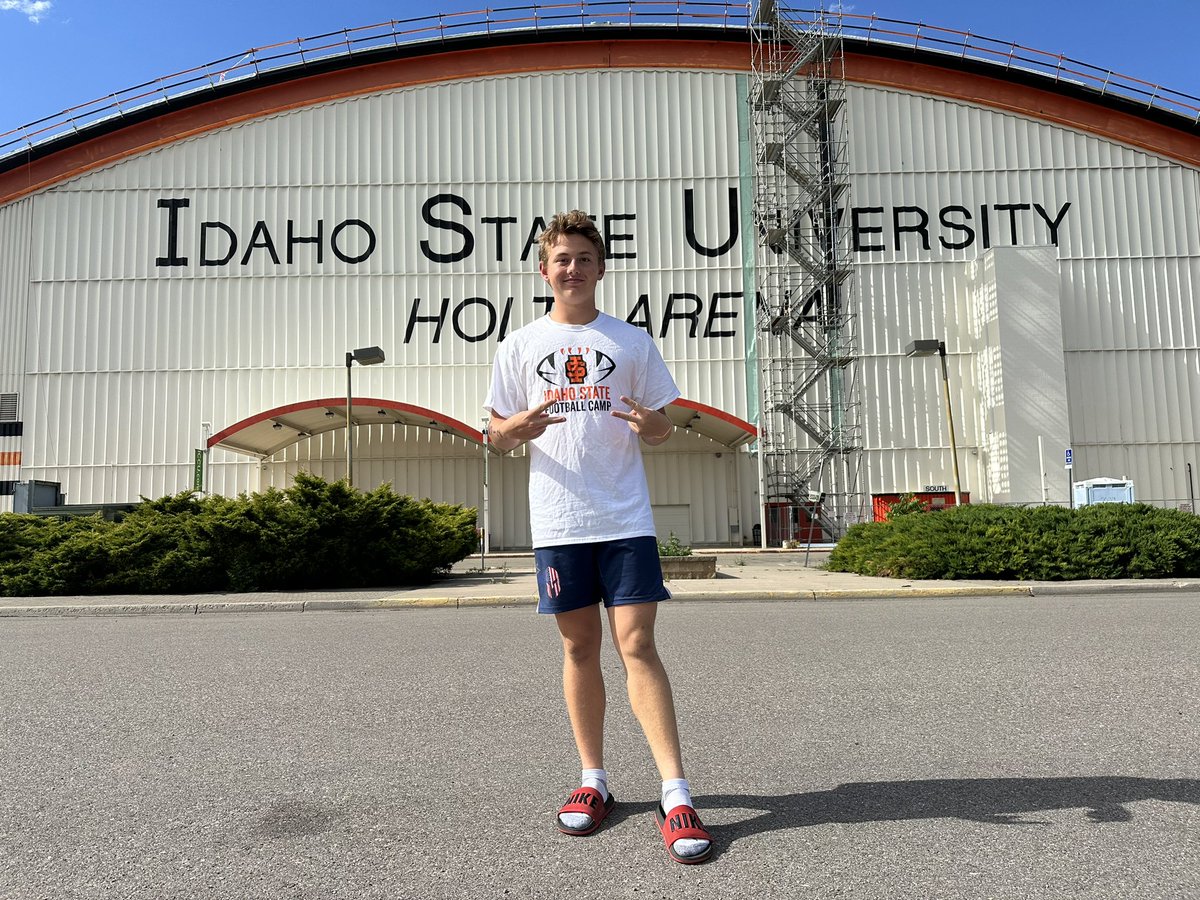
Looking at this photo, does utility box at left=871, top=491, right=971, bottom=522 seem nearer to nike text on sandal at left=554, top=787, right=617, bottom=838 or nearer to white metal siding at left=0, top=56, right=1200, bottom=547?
white metal siding at left=0, top=56, right=1200, bottom=547

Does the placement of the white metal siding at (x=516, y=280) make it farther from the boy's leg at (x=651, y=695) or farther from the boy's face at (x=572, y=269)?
the boy's leg at (x=651, y=695)

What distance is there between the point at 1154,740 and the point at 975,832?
1697 mm

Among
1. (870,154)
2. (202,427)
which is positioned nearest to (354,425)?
(202,427)

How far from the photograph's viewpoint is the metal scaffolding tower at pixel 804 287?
3048 cm

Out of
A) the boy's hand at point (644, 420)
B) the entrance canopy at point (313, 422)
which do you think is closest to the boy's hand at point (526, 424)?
the boy's hand at point (644, 420)

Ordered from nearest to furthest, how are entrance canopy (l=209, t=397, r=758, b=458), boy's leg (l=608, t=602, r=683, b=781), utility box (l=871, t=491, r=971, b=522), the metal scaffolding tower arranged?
boy's leg (l=608, t=602, r=683, b=781) → entrance canopy (l=209, t=397, r=758, b=458) → utility box (l=871, t=491, r=971, b=522) → the metal scaffolding tower

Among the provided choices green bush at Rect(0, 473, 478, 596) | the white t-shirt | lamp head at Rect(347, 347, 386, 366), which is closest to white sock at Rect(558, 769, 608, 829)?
the white t-shirt

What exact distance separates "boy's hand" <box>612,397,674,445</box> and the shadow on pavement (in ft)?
4.33

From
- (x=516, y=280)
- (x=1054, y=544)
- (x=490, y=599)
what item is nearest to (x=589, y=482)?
(x=490, y=599)

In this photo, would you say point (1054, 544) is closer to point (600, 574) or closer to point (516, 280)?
point (600, 574)

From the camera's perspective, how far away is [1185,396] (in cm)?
3103

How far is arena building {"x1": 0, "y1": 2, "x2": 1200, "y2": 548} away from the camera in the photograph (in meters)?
30.8

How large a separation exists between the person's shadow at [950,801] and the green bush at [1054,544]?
10.6 metres

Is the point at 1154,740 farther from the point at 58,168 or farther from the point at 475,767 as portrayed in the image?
the point at 58,168
